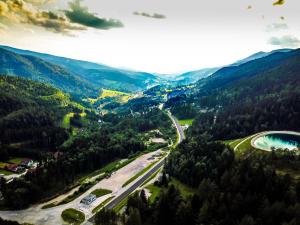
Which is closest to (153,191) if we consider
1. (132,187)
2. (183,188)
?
(183,188)

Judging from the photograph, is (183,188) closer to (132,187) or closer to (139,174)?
(132,187)

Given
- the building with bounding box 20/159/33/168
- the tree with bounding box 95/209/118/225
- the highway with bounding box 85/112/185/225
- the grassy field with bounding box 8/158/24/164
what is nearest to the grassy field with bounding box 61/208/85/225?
the highway with bounding box 85/112/185/225

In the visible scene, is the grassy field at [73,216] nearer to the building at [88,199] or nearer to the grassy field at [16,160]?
the building at [88,199]

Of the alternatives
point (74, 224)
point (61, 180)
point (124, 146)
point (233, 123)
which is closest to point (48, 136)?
point (124, 146)

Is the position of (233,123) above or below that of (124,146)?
above

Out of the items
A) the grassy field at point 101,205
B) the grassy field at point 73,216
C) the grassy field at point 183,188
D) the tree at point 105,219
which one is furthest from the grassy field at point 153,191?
the grassy field at point 73,216

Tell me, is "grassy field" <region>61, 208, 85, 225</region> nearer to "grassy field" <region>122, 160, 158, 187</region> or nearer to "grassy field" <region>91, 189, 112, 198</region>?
"grassy field" <region>91, 189, 112, 198</region>

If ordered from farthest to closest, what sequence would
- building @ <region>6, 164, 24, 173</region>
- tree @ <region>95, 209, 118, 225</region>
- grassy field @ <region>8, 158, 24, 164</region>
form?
grassy field @ <region>8, 158, 24, 164</region>, building @ <region>6, 164, 24, 173</region>, tree @ <region>95, 209, 118, 225</region>

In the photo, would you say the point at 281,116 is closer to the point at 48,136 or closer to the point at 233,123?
the point at 233,123

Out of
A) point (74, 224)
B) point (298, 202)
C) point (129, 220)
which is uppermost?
point (298, 202)

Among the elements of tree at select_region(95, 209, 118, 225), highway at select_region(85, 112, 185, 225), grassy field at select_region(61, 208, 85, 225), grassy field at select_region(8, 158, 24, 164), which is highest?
tree at select_region(95, 209, 118, 225)
